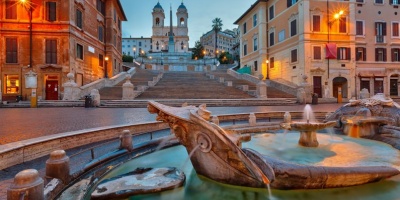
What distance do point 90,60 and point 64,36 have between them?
16.8 feet

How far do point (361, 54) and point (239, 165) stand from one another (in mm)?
35081

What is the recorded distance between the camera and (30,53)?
2495cm

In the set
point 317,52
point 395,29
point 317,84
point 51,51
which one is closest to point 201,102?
point 51,51

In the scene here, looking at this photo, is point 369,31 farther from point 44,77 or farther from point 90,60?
point 44,77

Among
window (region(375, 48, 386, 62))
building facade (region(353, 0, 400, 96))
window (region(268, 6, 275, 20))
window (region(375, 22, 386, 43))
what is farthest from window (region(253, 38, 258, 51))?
window (region(375, 48, 386, 62))

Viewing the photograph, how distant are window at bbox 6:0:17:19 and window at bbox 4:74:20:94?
603 cm

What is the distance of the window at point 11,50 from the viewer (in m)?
24.7

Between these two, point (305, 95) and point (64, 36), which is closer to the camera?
point (305, 95)

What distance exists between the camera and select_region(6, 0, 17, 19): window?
24797 millimetres

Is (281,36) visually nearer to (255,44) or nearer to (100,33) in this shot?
(255,44)

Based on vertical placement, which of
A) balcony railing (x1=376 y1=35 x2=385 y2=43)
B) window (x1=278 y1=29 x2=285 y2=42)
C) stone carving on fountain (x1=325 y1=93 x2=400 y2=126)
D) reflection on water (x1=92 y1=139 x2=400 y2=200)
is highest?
window (x1=278 y1=29 x2=285 y2=42)

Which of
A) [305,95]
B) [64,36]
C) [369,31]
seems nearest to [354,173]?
[305,95]

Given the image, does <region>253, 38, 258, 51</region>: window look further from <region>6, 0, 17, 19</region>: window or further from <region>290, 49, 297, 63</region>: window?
<region>6, 0, 17, 19</region>: window

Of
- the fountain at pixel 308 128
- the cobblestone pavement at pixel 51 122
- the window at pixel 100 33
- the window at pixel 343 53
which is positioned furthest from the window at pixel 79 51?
the window at pixel 343 53
